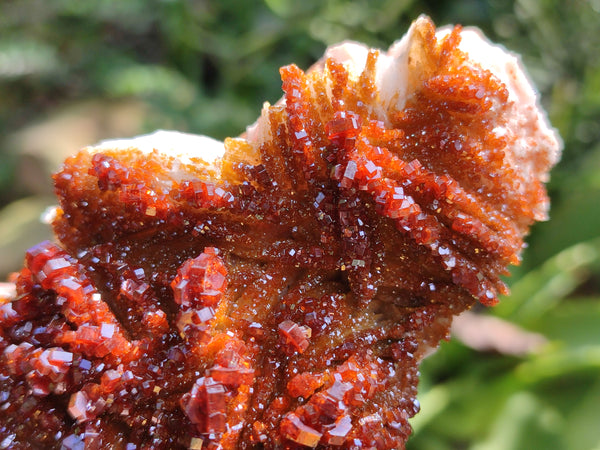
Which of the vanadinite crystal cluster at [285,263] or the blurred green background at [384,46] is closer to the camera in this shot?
the vanadinite crystal cluster at [285,263]

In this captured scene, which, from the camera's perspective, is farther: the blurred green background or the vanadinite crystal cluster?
the blurred green background

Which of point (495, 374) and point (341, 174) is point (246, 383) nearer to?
point (341, 174)

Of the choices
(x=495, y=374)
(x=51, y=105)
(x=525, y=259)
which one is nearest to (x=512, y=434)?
(x=495, y=374)

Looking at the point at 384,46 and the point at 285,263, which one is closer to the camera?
the point at 285,263

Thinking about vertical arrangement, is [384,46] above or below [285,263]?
above
